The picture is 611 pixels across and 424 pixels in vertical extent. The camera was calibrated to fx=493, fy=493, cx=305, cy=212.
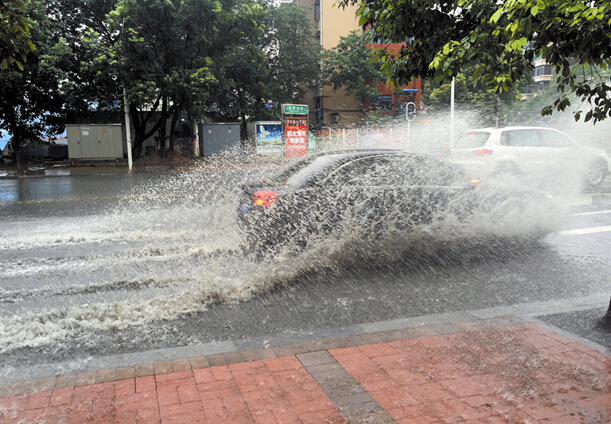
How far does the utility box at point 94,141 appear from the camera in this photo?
23828 mm

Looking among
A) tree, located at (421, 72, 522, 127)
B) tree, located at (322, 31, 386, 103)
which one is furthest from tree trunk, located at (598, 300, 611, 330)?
tree, located at (421, 72, 522, 127)

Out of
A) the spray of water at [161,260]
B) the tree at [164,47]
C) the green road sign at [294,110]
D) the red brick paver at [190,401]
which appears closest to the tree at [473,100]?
the green road sign at [294,110]

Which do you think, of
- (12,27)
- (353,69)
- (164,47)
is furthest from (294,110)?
(12,27)

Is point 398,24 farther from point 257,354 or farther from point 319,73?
point 319,73

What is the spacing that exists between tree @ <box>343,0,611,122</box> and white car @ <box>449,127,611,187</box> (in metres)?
7.73

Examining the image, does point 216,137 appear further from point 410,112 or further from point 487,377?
point 487,377

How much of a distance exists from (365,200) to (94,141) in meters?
21.7

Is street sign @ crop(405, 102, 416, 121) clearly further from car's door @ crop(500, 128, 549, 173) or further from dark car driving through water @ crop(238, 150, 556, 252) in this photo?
dark car driving through water @ crop(238, 150, 556, 252)

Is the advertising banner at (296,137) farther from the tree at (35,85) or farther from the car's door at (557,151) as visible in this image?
the car's door at (557,151)

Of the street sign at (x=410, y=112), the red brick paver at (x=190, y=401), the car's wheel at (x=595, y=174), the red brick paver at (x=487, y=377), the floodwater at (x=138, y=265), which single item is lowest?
the red brick paver at (x=487, y=377)

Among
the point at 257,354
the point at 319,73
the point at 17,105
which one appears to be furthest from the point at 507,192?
the point at 319,73

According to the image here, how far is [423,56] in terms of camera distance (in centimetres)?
386

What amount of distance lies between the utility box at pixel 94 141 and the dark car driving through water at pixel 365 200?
20486 millimetres

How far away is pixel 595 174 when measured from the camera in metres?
12.7
